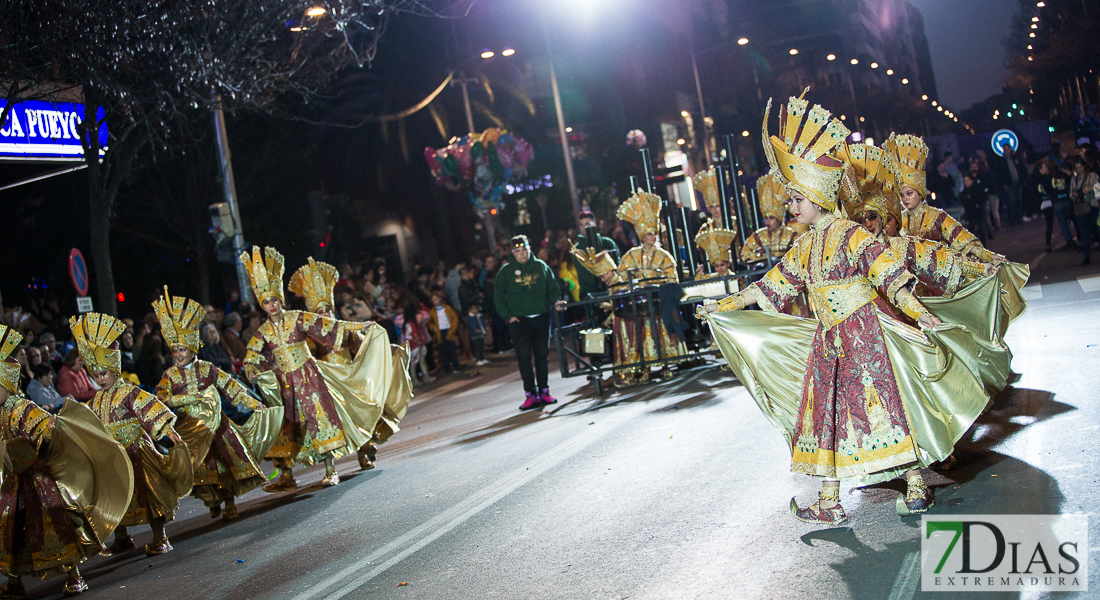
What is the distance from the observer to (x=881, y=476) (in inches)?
208

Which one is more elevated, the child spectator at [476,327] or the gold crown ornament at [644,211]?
the gold crown ornament at [644,211]

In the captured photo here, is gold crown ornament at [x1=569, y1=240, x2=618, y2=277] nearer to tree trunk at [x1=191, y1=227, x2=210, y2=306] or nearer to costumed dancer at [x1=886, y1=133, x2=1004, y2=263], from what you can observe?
costumed dancer at [x1=886, y1=133, x2=1004, y2=263]

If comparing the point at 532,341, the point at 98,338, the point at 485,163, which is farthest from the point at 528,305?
the point at 485,163

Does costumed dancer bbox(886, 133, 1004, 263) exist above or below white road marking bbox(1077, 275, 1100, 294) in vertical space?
above

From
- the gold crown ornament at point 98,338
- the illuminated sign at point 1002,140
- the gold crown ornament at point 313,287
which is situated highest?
the illuminated sign at point 1002,140

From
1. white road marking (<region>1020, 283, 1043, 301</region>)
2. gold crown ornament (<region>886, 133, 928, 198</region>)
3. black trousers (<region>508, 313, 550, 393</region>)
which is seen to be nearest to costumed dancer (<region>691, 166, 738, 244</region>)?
black trousers (<region>508, 313, 550, 393</region>)

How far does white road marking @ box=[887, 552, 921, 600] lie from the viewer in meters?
4.16

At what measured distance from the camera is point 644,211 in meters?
12.8

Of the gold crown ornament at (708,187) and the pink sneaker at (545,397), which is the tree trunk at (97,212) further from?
the gold crown ornament at (708,187)

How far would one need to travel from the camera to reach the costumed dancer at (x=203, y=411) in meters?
8.30

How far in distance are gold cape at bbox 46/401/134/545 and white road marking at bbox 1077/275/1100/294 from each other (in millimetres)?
11732

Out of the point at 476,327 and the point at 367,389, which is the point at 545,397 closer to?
the point at 367,389

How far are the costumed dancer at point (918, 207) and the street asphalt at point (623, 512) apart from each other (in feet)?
4.32
